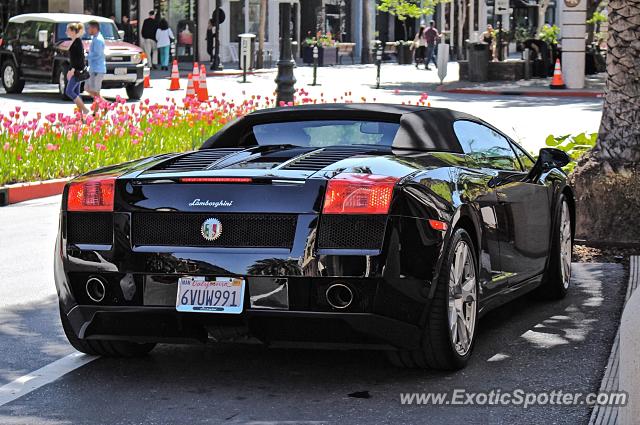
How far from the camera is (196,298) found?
20.8 feet

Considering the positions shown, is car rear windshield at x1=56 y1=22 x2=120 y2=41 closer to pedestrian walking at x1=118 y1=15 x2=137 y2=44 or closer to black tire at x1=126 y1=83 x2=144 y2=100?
black tire at x1=126 y1=83 x2=144 y2=100

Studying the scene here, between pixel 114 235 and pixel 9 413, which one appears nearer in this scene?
pixel 9 413

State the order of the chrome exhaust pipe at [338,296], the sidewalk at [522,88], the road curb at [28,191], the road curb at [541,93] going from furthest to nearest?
the sidewalk at [522,88], the road curb at [541,93], the road curb at [28,191], the chrome exhaust pipe at [338,296]

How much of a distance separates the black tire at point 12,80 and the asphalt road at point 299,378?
2617 centimetres

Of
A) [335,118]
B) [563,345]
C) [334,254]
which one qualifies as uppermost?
[335,118]

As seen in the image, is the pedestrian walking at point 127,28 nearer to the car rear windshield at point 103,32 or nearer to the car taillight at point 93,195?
the car rear windshield at point 103,32

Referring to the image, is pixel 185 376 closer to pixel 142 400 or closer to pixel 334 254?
pixel 142 400

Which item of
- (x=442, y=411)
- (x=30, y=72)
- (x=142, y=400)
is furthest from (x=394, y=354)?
(x=30, y=72)

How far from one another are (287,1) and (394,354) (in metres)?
21.2

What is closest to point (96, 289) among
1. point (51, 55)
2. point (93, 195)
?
point (93, 195)

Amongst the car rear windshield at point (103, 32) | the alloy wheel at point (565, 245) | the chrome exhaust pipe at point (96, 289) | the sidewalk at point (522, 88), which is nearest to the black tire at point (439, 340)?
A: the chrome exhaust pipe at point (96, 289)

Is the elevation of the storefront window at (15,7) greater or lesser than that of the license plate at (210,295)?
greater

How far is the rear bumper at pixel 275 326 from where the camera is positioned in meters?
6.25

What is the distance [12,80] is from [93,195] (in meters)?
28.4
